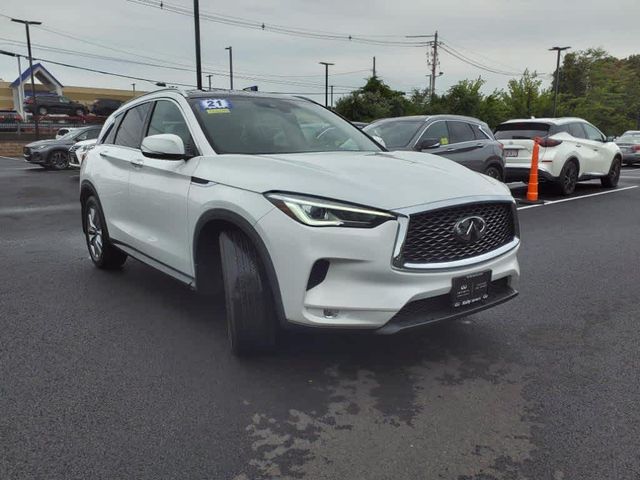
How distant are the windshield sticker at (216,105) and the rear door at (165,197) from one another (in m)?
0.18

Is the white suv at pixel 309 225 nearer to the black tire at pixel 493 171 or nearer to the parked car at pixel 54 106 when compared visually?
the black tire at pixel 493 171

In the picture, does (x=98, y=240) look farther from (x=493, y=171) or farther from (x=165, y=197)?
(x=493, y=171)

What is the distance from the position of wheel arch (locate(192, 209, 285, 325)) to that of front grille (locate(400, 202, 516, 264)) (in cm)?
72

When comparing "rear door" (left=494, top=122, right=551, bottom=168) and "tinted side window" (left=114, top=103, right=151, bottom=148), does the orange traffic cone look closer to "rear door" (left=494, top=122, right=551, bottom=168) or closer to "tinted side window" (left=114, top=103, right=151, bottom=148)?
"rear door" (left=494, top=122, right=551, bottom=168)

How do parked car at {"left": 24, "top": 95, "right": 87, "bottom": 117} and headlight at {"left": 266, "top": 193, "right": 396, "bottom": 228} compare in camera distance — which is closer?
headlight at {"left": 266, "top": 193, "right": 396, "bottom": 228}

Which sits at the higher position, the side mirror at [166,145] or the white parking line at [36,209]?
the side mirror at [166,145]

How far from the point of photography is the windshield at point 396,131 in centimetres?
952

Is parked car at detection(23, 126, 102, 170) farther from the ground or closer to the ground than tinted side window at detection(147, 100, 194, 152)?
closer to the ground

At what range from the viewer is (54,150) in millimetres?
19656

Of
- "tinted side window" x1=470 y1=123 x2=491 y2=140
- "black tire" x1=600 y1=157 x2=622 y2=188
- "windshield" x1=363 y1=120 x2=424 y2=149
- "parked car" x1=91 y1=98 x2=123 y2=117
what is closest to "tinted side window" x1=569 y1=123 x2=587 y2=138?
"black tire" x1=600 y1=157 x2=622 y2=188

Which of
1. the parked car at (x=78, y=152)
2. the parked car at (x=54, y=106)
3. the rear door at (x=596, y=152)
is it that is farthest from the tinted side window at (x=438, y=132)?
the parked car at (x=54, y=106)

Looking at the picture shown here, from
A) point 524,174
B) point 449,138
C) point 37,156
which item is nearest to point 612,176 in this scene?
point 524,174

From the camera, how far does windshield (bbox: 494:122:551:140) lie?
1231 centimetres

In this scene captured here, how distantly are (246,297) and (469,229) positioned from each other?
51.8 inches
